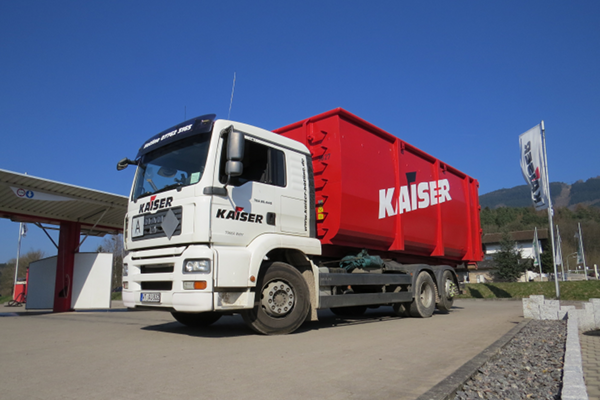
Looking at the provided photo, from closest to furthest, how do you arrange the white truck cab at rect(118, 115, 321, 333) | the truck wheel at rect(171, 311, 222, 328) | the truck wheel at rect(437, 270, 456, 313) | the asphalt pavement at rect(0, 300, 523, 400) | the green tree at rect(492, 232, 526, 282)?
the asphalt pavement at rect(0, 300, 523, 400), the white truck cab at rect(118, 115, 321, 333), the truck wheel at rect(171, 311, 222, 328), the truck wheel at rect(437, 270, 456, 313), the green tree at rect(492, 232, 526, 282)

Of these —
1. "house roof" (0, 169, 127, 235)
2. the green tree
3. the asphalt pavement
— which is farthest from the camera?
the green tree

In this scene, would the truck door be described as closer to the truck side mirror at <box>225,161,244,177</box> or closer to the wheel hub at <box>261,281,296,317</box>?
the truck side mirror at <box>225,161,244,177</box>

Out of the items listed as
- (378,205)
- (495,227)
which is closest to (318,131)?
(378,205)

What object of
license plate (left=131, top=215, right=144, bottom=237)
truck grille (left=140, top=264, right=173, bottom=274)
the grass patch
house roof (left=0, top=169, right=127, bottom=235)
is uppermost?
house roof (left=0, top=169, right=127, bottom=235)

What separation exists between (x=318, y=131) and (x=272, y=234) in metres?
2.30

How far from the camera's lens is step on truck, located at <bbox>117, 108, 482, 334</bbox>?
5.59 metres

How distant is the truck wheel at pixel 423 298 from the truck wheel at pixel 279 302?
3580 mm

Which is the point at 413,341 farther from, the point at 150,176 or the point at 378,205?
the point at 150,176

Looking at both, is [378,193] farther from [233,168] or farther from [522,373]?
[522,373]

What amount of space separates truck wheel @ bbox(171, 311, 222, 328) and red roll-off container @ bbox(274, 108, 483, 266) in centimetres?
232

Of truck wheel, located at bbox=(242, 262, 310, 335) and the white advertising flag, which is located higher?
the white advertising flag

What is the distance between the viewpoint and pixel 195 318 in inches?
289

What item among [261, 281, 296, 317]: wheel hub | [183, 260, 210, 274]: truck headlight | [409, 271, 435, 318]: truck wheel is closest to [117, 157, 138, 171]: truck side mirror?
[183, 260, 210, 274]: truck headlight

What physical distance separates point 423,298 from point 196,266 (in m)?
5.89
